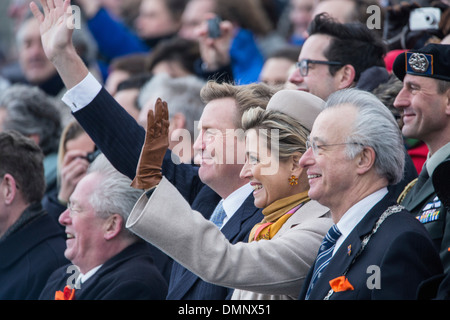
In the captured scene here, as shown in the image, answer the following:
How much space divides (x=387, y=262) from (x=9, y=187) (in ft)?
10.3

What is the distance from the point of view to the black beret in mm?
3992

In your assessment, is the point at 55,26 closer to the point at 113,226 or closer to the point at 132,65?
the point at 113,226

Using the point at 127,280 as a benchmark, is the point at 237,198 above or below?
above

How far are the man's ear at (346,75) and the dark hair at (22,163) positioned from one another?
6.57 feet

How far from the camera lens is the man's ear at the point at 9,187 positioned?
5613 millimetres

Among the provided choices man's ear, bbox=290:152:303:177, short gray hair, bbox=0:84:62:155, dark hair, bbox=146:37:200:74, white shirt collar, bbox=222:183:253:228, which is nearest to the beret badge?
man's ear, bbox=290:152:303:177

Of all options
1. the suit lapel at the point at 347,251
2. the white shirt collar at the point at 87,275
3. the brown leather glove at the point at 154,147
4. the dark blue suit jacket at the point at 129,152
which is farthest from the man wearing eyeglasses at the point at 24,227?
the suit lapel at the point at 347,251

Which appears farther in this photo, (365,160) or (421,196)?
(421,196)

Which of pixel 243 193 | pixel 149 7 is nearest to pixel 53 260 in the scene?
pixel 243 193

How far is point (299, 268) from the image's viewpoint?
12.1ft

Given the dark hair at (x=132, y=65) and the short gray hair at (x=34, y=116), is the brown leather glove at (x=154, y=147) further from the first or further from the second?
the dark hair at (x=132, y=65)

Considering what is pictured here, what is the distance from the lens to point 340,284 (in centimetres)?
328

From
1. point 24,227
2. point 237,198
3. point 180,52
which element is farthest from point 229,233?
point 180,52

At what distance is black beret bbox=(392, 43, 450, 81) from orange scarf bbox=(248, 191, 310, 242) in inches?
30.9
